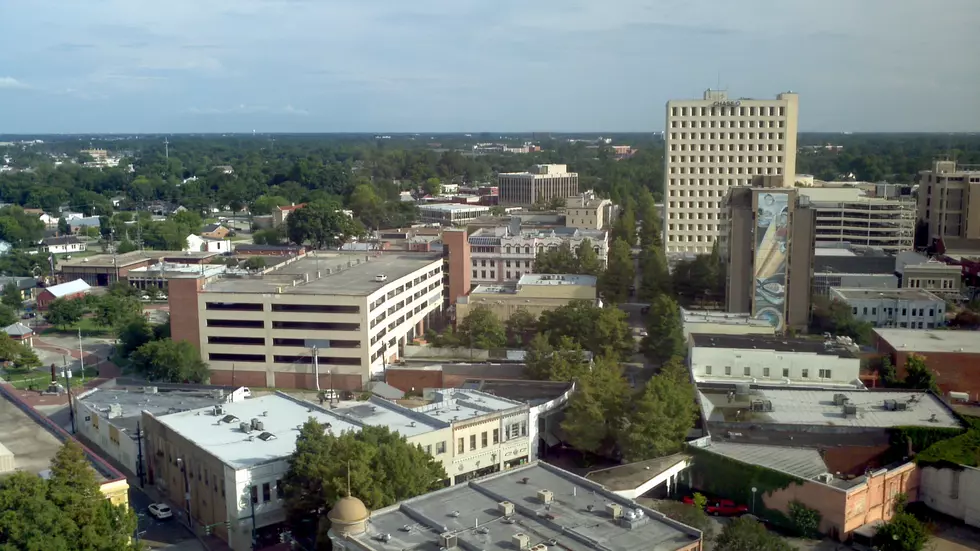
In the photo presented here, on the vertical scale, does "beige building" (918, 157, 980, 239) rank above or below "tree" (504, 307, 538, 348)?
above

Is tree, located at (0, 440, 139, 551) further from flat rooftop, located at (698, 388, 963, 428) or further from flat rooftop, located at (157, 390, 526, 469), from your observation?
flat rooftop, located at (698, 388, 963, 428)

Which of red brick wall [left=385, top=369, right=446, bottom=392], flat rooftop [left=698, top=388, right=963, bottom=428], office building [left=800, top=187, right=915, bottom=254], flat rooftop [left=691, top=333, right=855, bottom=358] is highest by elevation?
office building [left=800, top=187, right=915, bottom=254]

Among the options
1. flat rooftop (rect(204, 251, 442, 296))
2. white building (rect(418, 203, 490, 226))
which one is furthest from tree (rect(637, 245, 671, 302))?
white building (rect(418, 203, 490, 226))

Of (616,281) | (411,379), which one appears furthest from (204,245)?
(411,379)

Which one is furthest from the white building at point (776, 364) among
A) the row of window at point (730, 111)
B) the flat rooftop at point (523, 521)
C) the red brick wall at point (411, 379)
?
the row of window at point (730, 111)

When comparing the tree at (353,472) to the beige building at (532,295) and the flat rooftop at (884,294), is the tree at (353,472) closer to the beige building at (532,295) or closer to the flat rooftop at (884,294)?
the beige building at (532,295)


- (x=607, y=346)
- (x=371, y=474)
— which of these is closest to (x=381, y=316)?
(x=607, y=346)
